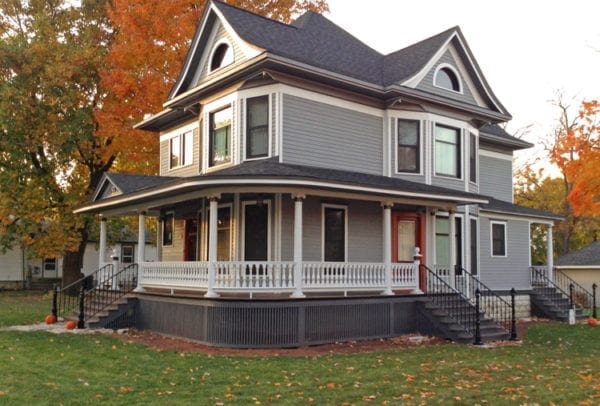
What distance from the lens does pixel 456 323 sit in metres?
15.9

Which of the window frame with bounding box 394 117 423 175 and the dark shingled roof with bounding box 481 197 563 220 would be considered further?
the dark shingled roof with bounding box 481 197 563 220

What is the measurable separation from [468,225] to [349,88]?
260 inches

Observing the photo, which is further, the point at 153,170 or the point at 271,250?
the point at 153,170

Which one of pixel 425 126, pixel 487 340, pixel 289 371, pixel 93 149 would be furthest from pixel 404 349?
pixel 93 149

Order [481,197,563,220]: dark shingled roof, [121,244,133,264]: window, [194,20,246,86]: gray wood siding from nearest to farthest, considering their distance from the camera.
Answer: [194,20,246,86]: gray wood siding, [481,197,563,220]: dark shingled roof, [121,244,133,264]: window

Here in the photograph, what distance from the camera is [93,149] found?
3102cm

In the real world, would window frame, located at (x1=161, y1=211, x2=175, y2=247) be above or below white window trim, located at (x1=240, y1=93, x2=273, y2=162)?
below

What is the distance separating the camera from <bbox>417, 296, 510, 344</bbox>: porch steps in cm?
1559

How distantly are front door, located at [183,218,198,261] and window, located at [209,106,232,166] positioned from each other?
2742mm

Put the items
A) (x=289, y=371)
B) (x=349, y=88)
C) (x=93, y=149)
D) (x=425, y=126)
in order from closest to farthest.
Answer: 1. (x=289, y=371)
2. (x=349, y=88)
3. (x=425, y=126)
4. (x=93, y=149)

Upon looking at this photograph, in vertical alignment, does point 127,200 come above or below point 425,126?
below

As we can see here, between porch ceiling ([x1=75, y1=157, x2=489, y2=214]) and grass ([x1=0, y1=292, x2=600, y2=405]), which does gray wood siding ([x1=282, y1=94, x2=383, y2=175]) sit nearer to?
porch ceiling ([x1=75, y1=157, x2=489, y2=214])

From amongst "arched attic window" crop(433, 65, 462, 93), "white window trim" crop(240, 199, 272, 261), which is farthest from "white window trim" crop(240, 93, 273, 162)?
"arched attic window" crop(433, 65, 462, 93)

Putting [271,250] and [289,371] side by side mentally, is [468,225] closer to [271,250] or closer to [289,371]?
[271,250]
